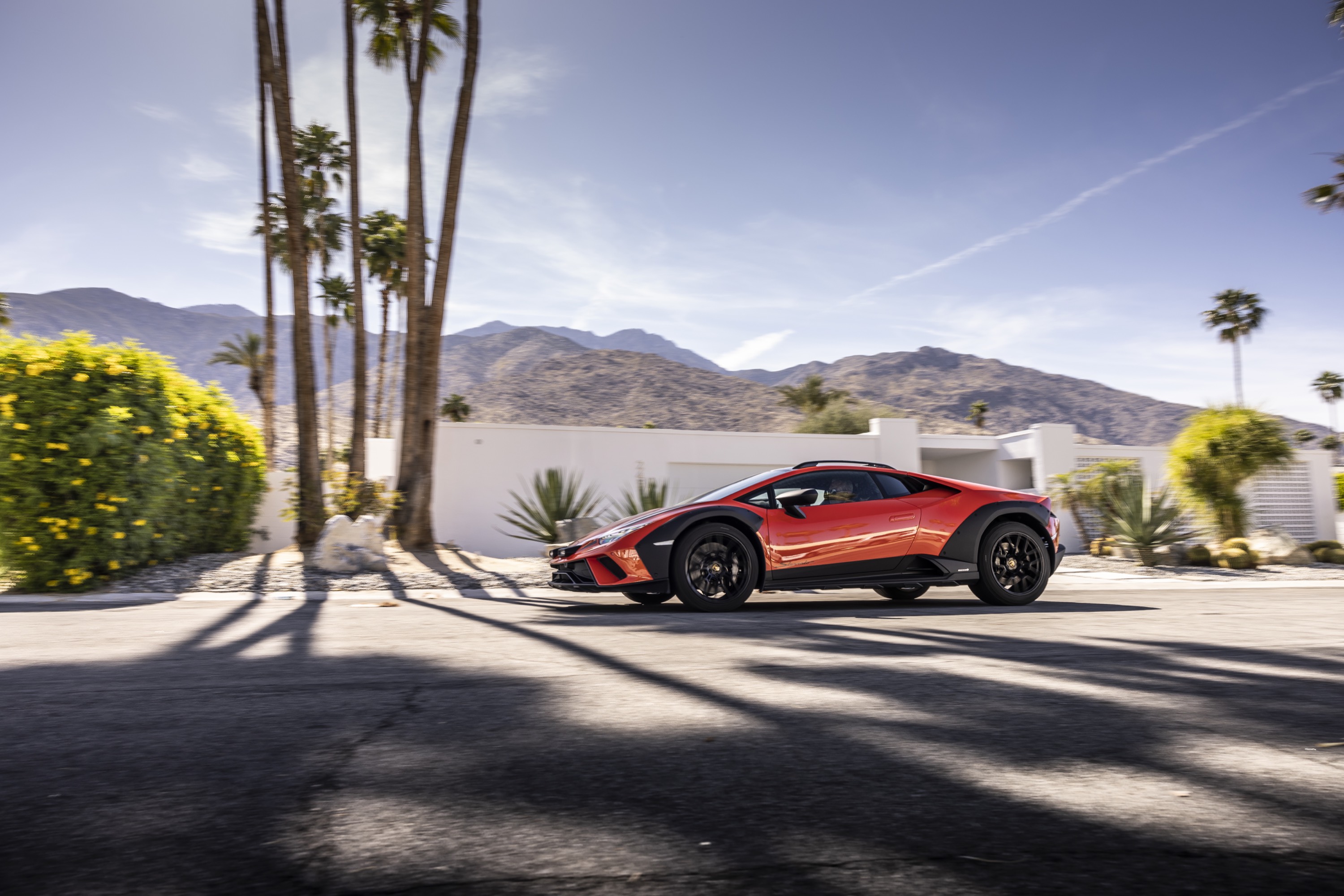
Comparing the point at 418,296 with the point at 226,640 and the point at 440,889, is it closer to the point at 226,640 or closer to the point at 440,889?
the point at 226,640

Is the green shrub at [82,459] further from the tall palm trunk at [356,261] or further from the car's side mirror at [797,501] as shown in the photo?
the car's side mirror at [797,501]

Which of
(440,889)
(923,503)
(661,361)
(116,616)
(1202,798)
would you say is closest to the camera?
(440,889)

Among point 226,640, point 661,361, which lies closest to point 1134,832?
point 226,640

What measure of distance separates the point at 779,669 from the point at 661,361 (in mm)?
106906

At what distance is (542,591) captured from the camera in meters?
10.0

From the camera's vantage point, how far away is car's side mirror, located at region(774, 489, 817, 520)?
26.6 feet

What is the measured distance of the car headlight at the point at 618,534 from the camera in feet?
25.7

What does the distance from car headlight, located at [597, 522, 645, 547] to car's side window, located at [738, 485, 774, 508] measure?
3.34ft

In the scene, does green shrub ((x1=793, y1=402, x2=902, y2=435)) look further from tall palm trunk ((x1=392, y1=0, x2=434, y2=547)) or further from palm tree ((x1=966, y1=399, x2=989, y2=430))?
tall palm trunk ((x1=392, y1=0, x2=434, y2=547))

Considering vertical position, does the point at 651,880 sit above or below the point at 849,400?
below

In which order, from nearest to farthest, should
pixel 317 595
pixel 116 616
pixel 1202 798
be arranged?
pixel 1202 798 < pixel 116 616 < pixel 317 595

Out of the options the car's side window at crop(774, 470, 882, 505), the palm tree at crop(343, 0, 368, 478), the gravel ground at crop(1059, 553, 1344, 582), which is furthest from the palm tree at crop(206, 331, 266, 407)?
the car's side window at crop(774, 470, 882, 505)

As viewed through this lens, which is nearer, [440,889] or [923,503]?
[440,889]

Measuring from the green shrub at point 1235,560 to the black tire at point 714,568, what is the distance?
12.5m
